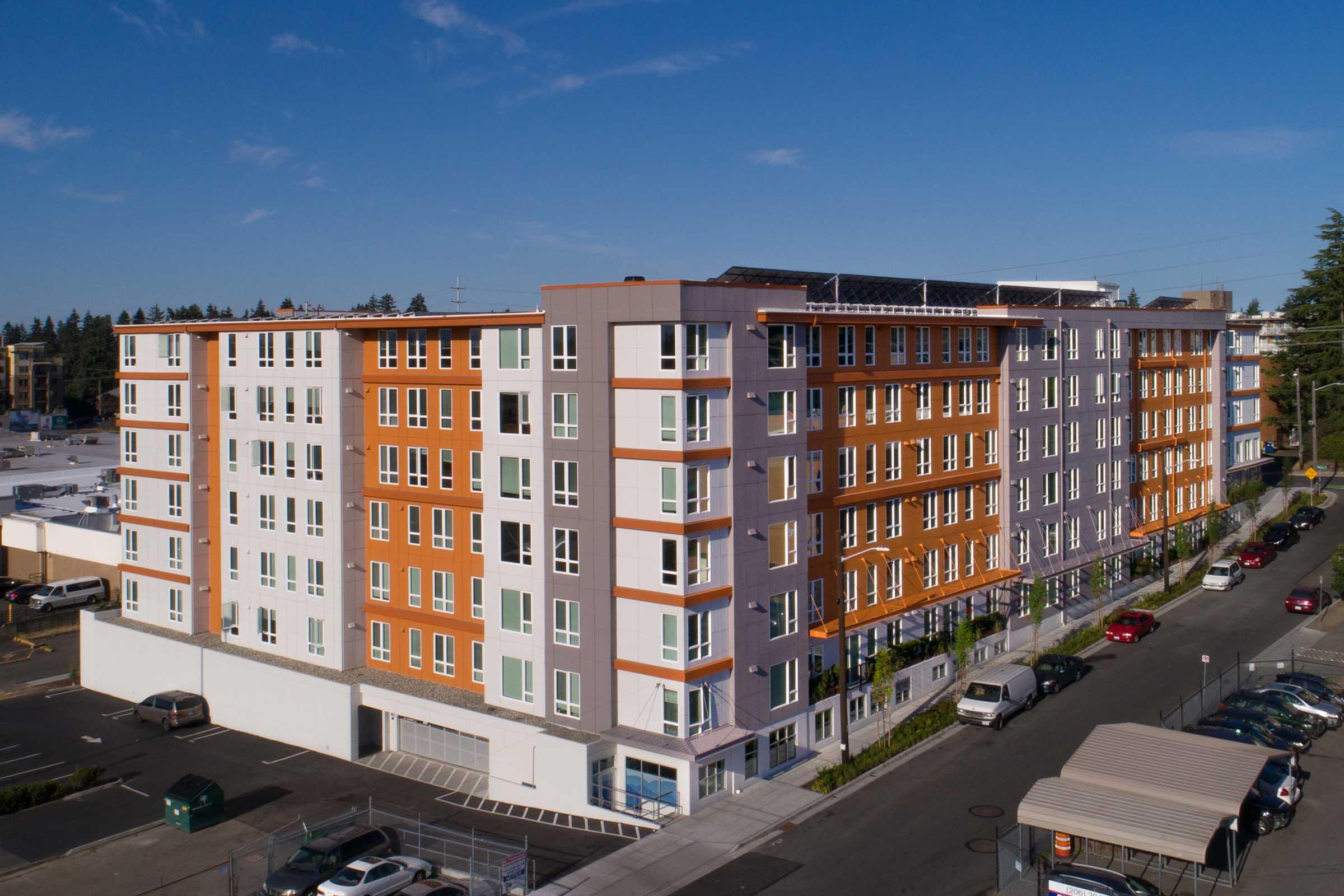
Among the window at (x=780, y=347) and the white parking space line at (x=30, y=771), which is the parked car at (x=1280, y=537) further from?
the white parking space line at (x=30, y=771)

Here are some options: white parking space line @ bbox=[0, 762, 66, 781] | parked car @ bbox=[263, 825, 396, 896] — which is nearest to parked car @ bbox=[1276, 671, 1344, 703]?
parked car @ bbox=[263, 825, 396, 896]

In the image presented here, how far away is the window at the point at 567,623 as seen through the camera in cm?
3628

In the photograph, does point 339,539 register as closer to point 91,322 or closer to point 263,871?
point 263,871

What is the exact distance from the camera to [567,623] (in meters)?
36.5

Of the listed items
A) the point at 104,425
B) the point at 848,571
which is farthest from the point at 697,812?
the point at 104,425

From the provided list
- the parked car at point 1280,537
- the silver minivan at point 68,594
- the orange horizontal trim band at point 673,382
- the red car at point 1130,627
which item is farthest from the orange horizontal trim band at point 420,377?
the parked car at point 1280,537

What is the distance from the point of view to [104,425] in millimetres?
151875

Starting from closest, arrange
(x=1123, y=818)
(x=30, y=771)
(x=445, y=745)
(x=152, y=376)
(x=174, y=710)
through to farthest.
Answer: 1. (x=1123, y=818)
2. (x=445, y=745)
3. (x=30, y=771)
4. (x=174, y=710)
5. (x=152, y=376)

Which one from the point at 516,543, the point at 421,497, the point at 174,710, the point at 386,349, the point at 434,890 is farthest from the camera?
the point at 174,710

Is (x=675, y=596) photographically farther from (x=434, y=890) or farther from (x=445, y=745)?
(x=445, y=745)

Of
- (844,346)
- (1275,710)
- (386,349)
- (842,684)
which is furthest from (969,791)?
(386,349)

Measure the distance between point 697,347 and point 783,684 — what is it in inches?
491

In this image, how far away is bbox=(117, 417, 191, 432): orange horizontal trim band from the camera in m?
49.5

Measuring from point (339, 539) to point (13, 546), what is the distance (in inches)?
1780
